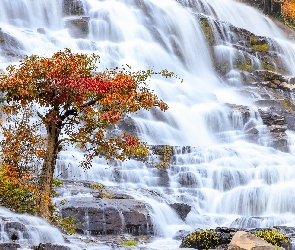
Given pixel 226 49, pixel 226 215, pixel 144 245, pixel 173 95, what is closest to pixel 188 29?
pixel 226 49

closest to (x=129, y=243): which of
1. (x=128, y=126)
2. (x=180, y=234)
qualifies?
(x=180, y=234)

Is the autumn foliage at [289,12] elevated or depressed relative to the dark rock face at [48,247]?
elevated

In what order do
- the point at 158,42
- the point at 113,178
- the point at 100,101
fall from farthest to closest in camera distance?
the point at 158,42 < the point at 113,178 < the point at 100,101

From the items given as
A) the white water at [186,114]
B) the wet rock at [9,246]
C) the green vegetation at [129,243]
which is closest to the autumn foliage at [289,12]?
the white water at [186,114]

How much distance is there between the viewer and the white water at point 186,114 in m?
24.0

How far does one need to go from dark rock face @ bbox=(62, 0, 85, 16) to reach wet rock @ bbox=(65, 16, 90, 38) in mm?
1368

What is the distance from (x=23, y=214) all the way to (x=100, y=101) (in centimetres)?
393

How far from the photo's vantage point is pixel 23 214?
1536 cm

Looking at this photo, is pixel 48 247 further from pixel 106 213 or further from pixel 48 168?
pixel 106 213

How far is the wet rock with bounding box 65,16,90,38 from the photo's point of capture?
40.5 metres

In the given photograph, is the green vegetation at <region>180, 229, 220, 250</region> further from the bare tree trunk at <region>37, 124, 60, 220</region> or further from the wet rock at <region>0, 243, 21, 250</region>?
the wet rock at <region>0, 243, 21, 250</region>

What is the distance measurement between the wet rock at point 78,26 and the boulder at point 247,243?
28042mm

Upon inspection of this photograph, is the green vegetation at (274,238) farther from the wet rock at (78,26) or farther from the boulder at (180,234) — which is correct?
the wet rock at (78,26)

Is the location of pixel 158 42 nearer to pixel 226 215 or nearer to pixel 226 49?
pixel 226 49
